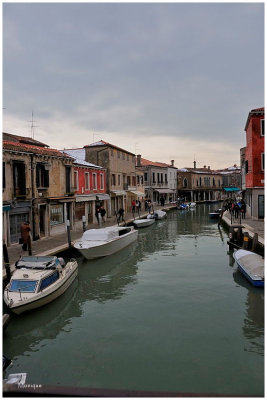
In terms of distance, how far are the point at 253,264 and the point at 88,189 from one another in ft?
58.0

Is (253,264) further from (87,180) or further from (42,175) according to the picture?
(87,180)

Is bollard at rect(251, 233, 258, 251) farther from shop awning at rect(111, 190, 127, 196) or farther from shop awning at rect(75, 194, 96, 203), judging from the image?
shop awning at rect(111, 190, 127, 196)

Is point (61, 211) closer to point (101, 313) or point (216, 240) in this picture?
point (216, 240)

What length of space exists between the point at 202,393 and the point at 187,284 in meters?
6.44

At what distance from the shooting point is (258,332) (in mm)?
8242

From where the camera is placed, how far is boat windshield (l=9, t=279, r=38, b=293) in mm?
9555

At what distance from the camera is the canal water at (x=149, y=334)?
6.34m

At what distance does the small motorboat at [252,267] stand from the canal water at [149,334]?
411mm

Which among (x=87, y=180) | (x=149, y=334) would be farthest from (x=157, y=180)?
(x=149, y=334)

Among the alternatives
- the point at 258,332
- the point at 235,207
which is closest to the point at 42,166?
→ the point at 258,332

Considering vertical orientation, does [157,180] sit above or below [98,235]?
above

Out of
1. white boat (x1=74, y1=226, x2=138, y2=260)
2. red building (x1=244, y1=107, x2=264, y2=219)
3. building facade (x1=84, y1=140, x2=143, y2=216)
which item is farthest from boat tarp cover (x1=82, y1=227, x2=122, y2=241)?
red building (x1=244, y1=107, x2=264, y2=219)

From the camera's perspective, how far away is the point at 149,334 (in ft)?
26.7

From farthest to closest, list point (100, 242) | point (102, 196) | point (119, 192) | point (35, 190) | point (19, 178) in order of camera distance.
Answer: point (119, 192) → point (102, 196) → point (35, 190) → point (19, 178) → point (100, 242)
